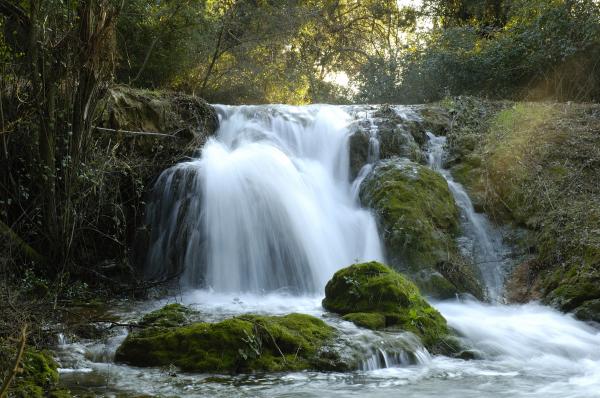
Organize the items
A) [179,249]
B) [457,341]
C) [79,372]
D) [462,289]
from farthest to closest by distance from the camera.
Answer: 1. [179,249]
2. [462,289]
3. [457,341]
4. [79,372]

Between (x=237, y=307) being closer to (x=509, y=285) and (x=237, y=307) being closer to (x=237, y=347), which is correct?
(x=237, y=347)

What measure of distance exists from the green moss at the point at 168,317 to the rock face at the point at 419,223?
12.1 feet

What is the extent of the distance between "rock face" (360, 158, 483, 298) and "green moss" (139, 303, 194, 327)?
369cm

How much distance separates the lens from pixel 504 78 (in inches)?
643

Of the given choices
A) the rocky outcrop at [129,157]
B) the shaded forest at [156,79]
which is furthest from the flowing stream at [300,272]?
the shaded forest at [156,79]

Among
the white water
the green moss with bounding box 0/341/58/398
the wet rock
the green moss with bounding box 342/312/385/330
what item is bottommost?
the white water

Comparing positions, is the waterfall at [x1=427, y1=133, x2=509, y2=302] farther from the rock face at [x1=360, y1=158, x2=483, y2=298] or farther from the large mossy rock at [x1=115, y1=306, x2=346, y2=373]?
the large mossy rock at [x1=115, y1=306, x2=346, y2=373]

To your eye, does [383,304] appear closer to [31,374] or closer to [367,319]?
[367,319]

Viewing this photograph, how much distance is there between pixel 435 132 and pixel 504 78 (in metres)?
4.28

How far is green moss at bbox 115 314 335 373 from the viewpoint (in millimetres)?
5767

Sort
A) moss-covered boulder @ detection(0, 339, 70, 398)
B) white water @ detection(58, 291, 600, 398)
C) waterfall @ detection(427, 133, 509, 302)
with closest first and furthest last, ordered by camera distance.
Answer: moss-covered boulder @ detection(0, 339, 70, 398), white water @ detection(58, 291, 600, 398), waterfall @ detection(427, 133, 509, 302)

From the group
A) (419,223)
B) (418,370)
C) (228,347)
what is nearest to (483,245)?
(419,223)

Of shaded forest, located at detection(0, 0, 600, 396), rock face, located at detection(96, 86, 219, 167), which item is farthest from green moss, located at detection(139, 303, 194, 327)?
rock face, located at detection(96, 86, 219, 167)

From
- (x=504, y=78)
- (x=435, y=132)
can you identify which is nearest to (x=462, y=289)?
(x=435, y=132)
